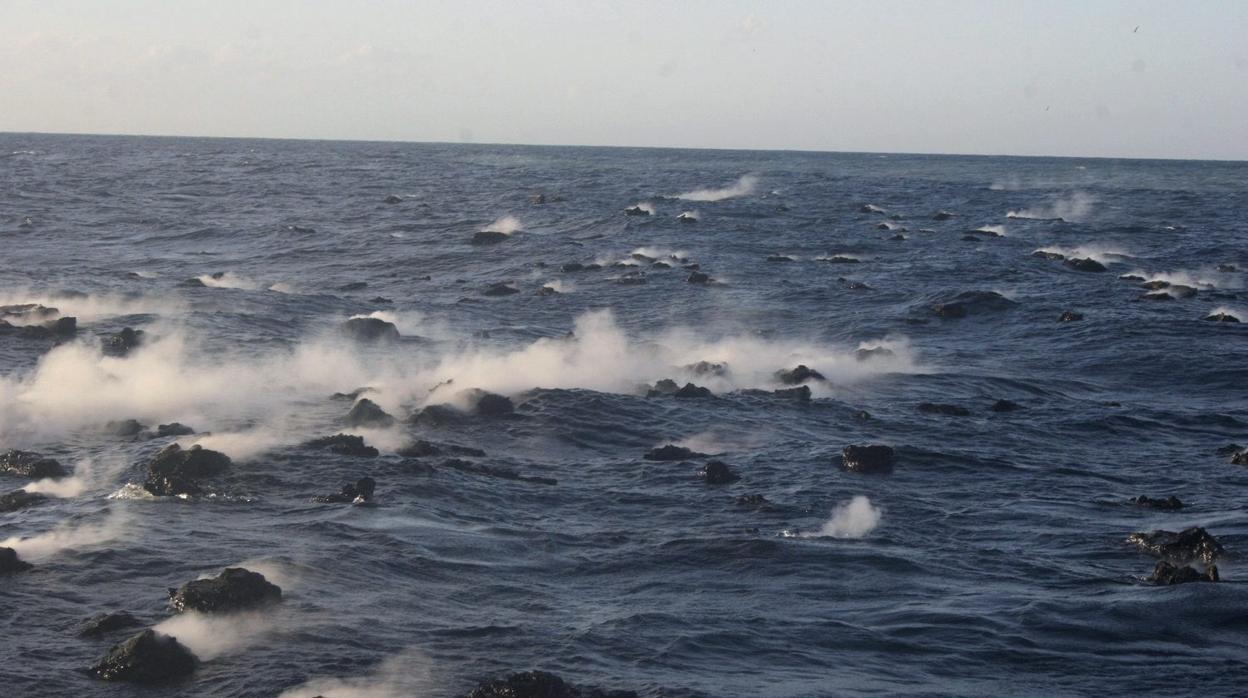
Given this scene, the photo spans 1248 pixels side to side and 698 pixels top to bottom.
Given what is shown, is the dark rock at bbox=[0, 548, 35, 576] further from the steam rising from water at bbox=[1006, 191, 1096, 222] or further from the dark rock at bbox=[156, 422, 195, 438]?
the steam rising from water at bbox=[1006, 191, 1096, 222]

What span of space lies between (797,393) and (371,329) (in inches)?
553

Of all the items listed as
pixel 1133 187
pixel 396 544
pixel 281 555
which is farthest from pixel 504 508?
pixel 1133 187

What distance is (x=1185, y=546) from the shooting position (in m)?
19.8

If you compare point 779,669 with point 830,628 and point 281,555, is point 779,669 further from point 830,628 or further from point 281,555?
point 281,555

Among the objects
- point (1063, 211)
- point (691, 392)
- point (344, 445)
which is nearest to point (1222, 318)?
point (691, 392)

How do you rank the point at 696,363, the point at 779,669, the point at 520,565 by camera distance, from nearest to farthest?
the point at 779,669 → the point at 520,565 → the point at 696,363

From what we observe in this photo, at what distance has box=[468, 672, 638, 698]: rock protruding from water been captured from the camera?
45.5 ft

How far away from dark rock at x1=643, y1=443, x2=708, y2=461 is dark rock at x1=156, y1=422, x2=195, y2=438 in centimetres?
899

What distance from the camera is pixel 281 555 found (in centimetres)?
1833

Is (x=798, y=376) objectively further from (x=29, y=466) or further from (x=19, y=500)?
(x=19, y=500)

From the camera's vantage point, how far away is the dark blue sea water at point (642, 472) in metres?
15.6

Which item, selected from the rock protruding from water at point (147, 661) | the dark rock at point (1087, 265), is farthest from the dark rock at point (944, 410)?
the dark rock at point (1087, 265)

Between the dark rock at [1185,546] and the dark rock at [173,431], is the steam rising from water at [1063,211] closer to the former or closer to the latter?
the dark rock at [1185,546]

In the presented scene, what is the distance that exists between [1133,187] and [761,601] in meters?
107
